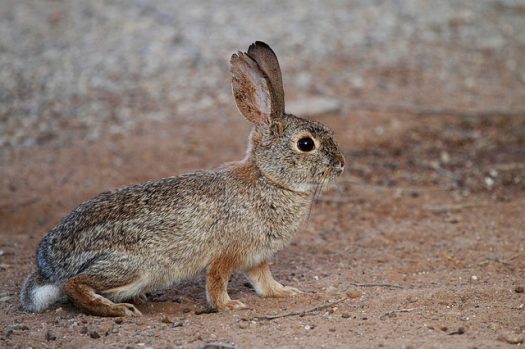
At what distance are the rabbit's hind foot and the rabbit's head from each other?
152 cm

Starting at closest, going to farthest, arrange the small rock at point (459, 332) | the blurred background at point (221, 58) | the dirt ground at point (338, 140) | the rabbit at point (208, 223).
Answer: the small rock at point (459, 332)
the dirt ground at point (338, 140)
the rabbit at point (208, 223)
the blurred background at point (221, 58)

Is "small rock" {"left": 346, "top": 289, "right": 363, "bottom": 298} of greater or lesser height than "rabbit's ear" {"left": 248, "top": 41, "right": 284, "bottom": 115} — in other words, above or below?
below

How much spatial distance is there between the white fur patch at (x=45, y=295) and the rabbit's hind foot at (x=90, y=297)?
181mm

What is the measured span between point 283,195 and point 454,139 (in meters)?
4.57

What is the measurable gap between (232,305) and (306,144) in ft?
4.43

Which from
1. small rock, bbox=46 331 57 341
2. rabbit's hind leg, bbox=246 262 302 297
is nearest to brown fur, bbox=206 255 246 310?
rabbit's hind leg, bbox=246 262 302 297

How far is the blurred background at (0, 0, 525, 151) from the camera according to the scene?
1077cm

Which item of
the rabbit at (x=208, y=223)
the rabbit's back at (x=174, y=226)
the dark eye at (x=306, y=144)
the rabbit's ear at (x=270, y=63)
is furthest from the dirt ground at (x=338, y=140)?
the rabbit's ear at (x=270, y=63)

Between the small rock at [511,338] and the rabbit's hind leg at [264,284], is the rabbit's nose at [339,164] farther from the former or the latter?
the small rock at [511,338]

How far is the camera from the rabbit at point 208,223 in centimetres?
562

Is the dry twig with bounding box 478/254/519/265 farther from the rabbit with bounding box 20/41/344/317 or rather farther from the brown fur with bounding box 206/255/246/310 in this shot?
the brown fur with bounding box 206/255/246/310

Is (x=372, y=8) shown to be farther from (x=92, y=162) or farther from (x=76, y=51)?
(x=92, y=162)

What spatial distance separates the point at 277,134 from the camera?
609 centimetres

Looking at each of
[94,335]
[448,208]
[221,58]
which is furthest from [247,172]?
[221,58]
